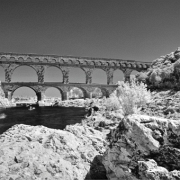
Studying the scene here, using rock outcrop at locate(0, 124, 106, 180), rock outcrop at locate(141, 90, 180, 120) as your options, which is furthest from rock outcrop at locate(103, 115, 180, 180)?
rock outcrop at locate(141, 90, 180, 120)

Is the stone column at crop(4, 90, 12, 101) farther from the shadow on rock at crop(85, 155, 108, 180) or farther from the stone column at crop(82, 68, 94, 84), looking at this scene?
the shadow on rock at crop(85, 155, 108, 180)

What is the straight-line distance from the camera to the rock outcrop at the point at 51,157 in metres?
5.57

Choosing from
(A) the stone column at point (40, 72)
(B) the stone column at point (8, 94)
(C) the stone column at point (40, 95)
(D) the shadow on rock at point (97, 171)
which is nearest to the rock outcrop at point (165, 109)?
(D) the shadow on rock at point (97, 171)

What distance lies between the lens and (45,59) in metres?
66.5

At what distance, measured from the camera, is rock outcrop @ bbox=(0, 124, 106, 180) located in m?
5.57

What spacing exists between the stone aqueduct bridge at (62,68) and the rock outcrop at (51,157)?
5566 cm

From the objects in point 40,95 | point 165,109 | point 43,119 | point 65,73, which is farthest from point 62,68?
point 165,109

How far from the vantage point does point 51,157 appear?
6.33 metres

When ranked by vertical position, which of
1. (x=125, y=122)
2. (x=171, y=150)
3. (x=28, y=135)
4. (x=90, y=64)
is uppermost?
(x=90, y=64)

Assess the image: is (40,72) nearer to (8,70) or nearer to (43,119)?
(8,70)

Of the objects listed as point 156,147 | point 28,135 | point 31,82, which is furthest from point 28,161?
point 31,82

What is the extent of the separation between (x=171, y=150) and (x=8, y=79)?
64542 mm

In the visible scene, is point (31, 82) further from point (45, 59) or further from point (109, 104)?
point (109, 104)

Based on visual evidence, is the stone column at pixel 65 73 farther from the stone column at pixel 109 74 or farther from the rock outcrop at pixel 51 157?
the rock outcrop at pixel 51 157
